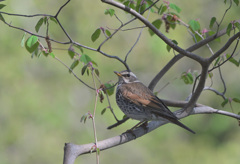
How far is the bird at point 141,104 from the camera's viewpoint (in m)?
4.43

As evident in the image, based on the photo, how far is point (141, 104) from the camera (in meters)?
4.75

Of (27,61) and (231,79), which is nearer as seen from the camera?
(27,61)

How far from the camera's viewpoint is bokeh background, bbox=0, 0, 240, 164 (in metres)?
8.51

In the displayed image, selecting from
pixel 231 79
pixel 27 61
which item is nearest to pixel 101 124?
pixel 27 61

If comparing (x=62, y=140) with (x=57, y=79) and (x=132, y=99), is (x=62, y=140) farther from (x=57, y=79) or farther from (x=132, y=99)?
(x=132, y=99)

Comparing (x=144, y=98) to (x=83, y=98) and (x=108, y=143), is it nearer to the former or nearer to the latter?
(x=108, y=143)

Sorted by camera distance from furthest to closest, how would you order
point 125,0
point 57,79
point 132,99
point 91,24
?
point 91,24 < point 57,79 < point 132,99 < point 125,0

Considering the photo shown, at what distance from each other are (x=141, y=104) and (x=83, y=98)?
488 cm

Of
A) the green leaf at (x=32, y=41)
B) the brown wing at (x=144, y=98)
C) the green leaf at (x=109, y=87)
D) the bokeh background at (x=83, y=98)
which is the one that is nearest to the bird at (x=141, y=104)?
the brown wing at (x=144, y=98)

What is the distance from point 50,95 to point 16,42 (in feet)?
4.39

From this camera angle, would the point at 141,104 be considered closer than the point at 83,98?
Yes

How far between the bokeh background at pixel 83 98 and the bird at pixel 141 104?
142 inches

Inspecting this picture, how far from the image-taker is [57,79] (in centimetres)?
927

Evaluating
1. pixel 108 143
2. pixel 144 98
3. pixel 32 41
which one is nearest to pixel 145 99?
pixel 144 98
